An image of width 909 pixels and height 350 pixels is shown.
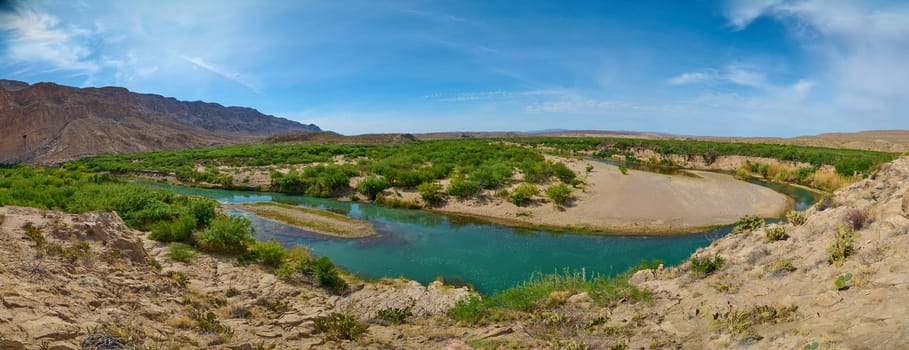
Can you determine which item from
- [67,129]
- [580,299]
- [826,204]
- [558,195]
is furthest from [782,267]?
[67,129]

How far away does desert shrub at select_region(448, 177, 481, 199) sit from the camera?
22.9 m

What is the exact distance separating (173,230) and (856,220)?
16.4 m

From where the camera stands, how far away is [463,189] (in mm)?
22953

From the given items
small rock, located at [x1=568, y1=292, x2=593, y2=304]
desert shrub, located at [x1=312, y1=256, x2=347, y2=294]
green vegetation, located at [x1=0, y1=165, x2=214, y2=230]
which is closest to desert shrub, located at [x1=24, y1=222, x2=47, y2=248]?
green vegetation, located at [x1=0, y1=165, x2=214, y2=230]

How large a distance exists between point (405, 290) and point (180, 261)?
5.90 meters

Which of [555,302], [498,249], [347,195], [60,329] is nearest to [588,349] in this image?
[555,302]

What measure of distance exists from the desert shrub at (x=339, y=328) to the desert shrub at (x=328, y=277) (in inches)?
107

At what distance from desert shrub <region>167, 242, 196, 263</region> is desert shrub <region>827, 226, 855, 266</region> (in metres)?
13.8

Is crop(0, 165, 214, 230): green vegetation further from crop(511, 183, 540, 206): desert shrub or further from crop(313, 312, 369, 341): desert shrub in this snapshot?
crop(511, 183, 540, 206): desert shrub

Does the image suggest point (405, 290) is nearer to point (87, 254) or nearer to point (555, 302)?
point (555, 302)

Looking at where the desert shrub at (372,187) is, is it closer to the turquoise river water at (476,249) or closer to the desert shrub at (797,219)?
the turquoise river water at (476,249)

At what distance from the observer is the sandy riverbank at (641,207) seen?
60.4 feet

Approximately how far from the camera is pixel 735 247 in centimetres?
883

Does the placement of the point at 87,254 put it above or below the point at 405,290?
above
